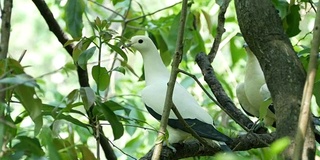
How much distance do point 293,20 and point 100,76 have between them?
53cm

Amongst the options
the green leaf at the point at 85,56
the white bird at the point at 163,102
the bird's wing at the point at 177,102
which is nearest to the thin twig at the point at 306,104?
the green leaf at the point at 85,56

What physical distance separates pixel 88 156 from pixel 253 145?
49cm

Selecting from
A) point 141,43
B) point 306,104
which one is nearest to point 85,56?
point 141,43

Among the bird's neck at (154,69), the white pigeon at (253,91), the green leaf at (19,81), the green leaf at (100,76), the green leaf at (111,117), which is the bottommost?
the white pigeon at (253,91)

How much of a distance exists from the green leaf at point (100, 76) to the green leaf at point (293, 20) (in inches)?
19.9

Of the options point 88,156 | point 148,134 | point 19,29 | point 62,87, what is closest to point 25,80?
point 88,156

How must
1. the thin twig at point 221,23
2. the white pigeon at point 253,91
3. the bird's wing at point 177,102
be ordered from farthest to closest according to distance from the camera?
the white pigeon at point 253,91
the bird's wing at point 177,102
the thin twig at point 221,23

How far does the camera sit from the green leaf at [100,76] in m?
1.45

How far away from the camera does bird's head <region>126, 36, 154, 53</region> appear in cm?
192

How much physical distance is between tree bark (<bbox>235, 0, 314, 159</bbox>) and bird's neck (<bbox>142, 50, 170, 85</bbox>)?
715 millimetres

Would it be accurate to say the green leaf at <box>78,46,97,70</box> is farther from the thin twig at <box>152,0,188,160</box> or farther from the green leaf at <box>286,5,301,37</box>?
the green leaf at <box>286,5,301,37</box>

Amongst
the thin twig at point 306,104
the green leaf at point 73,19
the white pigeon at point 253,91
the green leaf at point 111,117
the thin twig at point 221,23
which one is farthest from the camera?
the white pigeon at point 253,91

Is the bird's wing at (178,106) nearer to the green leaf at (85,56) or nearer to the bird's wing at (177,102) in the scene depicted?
the bird's wing at (177,102)

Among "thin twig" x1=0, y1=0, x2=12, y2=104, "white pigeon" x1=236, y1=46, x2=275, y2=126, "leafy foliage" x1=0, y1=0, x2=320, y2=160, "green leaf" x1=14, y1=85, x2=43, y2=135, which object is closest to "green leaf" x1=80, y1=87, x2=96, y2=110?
"leafy foliage" x1=0, y1=0, x2=320, y2=160
